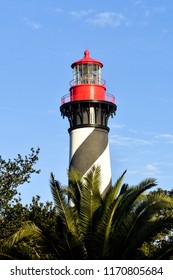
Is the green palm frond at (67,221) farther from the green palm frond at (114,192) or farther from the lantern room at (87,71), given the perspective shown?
the lantern room at (87,71)

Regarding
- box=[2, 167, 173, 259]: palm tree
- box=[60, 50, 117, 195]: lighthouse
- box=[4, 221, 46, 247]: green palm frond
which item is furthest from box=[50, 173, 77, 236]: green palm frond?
box=[60, 50, 117, 195]: lighthouse

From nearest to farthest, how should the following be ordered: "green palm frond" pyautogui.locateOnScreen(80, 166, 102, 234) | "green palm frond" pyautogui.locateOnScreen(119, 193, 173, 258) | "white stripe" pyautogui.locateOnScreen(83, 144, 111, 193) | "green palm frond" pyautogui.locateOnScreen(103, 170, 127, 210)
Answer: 1. "green palm frond" pyautogui.locateOnScreen(119, 193, 173, 258)
2. "green palm frond" pyautogui.locateOnScreen(80, 166, 102, 234)
3. "green palm frond" pyautogui.locateOnScreen(103, 170, 127, 210)
4. "white stripe" pyautogui.locateOnScreen(83, 144, 111, 193)

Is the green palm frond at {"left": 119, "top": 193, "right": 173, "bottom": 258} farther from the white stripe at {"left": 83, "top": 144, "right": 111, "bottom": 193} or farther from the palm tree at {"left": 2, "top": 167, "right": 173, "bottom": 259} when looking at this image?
the white stripe at {"left": 83, "top": 144, "right": 111, "bottom": 193}

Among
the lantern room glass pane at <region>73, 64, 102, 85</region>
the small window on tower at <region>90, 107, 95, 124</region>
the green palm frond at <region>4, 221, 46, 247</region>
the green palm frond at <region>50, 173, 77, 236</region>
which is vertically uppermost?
the lantern room glass pane at <region>73, 64, 102, 85</region>

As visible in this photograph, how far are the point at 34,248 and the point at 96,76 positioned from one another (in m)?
16.2

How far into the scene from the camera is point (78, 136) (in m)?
40.5

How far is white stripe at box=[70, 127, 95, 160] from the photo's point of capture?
40.4 metres

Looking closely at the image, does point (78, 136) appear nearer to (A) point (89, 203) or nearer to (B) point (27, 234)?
(A) point (89, 203)

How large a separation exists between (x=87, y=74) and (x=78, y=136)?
4232 millimetres

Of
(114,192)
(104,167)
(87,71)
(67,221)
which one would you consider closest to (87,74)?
(87,71)

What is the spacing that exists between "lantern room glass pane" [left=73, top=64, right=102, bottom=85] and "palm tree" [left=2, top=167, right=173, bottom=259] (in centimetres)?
1845

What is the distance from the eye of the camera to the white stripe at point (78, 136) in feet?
132

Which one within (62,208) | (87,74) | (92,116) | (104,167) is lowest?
(62,208)
